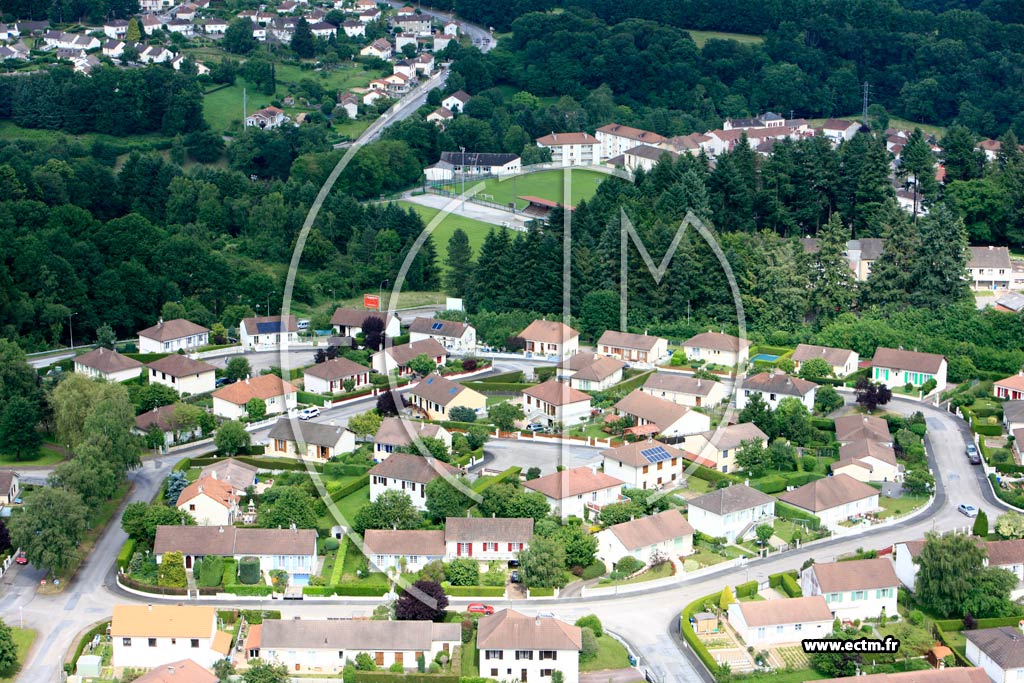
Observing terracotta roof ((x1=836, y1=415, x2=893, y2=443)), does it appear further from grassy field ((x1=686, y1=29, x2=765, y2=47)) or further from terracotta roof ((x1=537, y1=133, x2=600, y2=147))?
grassy field ((x1=686, y1=29, x2=765, y2=47))

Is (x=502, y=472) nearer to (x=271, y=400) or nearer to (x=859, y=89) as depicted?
(x=271, y=400)

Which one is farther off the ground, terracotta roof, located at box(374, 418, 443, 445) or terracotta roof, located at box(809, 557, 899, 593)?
terracotta roof, located at box(374, 418, 443, 445)

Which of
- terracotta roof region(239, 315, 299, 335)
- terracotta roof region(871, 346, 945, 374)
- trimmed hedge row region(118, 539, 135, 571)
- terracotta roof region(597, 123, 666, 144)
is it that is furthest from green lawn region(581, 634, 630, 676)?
terracotta roof region(597, 123, 666, 144)

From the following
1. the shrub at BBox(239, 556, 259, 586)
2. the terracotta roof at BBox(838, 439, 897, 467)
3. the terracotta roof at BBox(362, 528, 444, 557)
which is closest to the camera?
the shrub at BBox(239, 556, 259, 586)

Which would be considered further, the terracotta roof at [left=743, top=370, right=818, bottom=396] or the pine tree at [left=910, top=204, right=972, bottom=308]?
the pine tree at [left=910, top=204, right=972, bottom=308]

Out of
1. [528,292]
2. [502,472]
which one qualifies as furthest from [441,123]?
[502,472]

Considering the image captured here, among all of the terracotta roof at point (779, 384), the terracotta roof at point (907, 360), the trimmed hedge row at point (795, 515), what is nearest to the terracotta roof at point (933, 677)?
the trimmed hedge row at point (795, 515)
